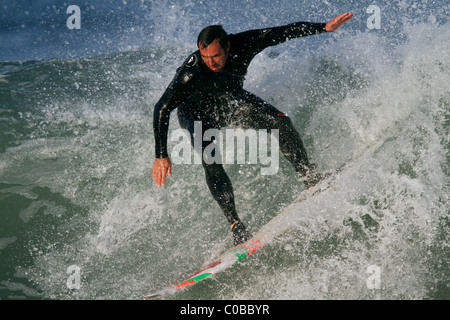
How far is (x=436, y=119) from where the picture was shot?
3.98m

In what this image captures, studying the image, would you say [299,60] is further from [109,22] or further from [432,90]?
[109,22]

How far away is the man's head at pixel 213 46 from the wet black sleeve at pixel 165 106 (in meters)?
0.19

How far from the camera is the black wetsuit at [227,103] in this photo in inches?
113

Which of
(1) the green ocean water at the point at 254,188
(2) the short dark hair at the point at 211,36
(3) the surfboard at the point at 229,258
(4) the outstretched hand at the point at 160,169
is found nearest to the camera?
(2) the short dark hair at the point at 211,36

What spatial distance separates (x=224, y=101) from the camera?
3189 mm

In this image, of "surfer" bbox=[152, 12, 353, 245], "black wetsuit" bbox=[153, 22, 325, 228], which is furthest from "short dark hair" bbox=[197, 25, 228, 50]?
"black wetsuit" bbox=[153, 22, 325, 228]

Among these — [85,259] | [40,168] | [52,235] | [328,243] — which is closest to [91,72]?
[40,168]

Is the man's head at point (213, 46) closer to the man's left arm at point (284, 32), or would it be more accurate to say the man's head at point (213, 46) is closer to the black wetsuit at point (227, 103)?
the black wetsuit at point (227, 103)

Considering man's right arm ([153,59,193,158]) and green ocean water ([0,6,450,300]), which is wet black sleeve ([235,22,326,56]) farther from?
green ocean water ([0,6,450,300])

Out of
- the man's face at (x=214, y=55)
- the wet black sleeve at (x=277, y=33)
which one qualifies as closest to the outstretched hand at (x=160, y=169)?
the man's face at (x=214, y=55)

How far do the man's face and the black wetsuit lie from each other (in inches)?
4.0

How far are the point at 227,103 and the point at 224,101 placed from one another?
0.03 meters

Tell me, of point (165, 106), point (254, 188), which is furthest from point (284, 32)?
point (254, 188)

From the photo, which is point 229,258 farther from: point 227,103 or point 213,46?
point 213,46
